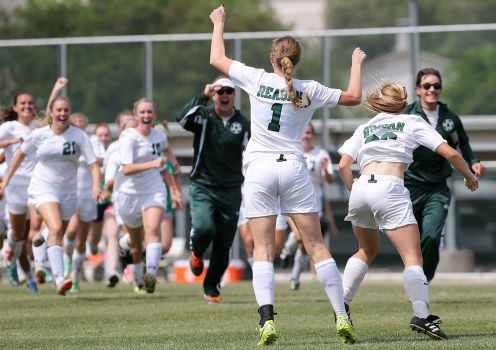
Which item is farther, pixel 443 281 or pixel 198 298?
pixel 443 281

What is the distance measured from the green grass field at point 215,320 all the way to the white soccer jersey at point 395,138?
1.38m

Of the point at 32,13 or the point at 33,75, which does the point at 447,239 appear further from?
the point at 32,13

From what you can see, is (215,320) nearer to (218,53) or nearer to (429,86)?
(429,86)

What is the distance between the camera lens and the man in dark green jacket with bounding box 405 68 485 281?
45.2ft

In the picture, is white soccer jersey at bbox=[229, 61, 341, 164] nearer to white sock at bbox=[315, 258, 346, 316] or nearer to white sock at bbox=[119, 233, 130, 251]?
white sock at bbox=[315, 258, 346, 316]

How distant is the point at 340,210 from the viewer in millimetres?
26391

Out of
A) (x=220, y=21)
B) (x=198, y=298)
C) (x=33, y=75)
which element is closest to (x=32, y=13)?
Answer: (x=33, y=75)

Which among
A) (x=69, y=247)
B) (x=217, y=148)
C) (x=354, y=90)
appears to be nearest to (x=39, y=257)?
(x=69, y=247)

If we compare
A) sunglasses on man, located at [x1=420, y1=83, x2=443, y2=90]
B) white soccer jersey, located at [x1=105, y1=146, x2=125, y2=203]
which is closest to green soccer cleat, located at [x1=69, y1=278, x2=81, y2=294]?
white soccer jersey, located at [x1=105, y1=146, x2=125, y2=203]

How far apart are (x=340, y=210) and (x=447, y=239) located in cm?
240

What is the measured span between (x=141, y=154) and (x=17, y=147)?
8.98 ft

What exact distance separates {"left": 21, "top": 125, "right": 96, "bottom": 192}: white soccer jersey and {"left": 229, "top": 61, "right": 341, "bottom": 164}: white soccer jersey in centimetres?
561

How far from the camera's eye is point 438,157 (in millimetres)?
14070

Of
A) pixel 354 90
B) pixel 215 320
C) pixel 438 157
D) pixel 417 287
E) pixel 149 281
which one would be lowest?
pixel 215 320
